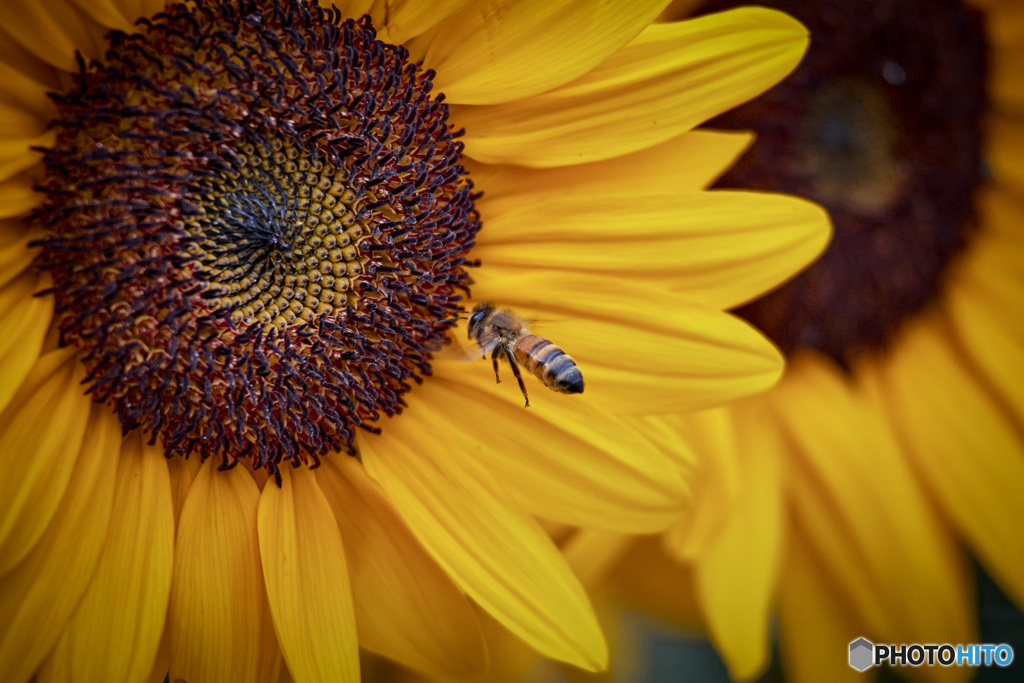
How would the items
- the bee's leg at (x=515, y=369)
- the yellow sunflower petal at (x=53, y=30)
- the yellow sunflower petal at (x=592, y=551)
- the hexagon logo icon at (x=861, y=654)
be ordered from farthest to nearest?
the hexagon logo icon at (x=861, y=654) < the yellow sunflower petal at (x=592, y=551) < the bee's leg at (x=515, y=369) < the yellow sunflower petal at (x=53, y=30)

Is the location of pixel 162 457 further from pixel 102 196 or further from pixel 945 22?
pixel 945 22

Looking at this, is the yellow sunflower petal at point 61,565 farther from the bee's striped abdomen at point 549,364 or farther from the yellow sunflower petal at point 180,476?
the bee's striped abdomen at point 549,364

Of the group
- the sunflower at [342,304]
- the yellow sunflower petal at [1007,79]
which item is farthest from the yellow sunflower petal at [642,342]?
the yellow sunflower petal at [1007,79]

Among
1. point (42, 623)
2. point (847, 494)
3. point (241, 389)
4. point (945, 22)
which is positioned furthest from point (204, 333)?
point (945, 22)

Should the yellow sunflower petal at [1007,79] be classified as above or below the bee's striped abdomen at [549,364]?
below

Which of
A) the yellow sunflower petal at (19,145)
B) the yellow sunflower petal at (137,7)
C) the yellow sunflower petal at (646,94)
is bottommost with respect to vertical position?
the yellow sunflower petal at (646,94)

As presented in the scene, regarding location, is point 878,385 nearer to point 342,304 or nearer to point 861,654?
point 861,654

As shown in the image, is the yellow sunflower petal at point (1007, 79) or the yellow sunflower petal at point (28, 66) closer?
the yellow sunflower petal at point (28, 66)
